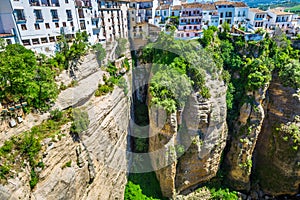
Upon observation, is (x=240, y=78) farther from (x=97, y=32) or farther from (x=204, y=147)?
(x=97, y=32)

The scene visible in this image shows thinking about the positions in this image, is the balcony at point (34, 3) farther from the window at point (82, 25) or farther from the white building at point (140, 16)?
the white building at point (140, 16)

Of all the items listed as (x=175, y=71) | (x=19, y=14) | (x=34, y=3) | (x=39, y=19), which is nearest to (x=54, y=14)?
(x=39, y=19)

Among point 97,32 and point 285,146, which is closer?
point 285,146

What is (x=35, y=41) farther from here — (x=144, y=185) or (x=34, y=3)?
(x=144, y=185)

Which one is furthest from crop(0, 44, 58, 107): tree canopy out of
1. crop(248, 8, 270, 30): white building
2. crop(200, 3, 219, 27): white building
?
crop(248, 8, 270, 30): white building

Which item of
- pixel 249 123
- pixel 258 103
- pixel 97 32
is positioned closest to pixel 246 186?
pixel 249 123

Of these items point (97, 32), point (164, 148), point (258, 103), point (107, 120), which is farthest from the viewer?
point (97, 32)

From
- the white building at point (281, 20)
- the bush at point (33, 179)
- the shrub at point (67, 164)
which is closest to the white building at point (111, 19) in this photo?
the shrub at point (67, 164)
